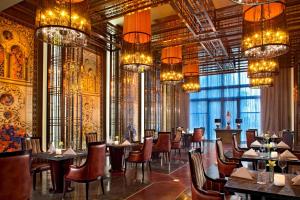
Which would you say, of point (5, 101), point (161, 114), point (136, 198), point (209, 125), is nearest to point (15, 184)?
point (136, 198)

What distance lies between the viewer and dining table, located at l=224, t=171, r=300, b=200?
7.25 feet

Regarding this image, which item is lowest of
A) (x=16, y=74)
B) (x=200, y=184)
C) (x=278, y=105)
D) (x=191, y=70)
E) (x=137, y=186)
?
(x=137, y=186)

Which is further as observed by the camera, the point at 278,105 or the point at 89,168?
the point at 278,105

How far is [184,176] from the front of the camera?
19.3 ft

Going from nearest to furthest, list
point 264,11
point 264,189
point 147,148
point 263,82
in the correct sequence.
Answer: point 264,189 → point 264,11 → point 147,148 → point 263,82

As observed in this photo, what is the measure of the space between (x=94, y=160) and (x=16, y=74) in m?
3.52

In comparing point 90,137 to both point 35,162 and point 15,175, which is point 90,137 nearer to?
point 35,162

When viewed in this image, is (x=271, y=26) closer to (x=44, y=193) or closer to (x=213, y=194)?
(x=213, y=194)

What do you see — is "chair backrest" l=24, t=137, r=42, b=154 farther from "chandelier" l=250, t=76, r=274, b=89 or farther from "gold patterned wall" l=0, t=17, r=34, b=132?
"chandelier" l=250, t=76, r=274, b=89

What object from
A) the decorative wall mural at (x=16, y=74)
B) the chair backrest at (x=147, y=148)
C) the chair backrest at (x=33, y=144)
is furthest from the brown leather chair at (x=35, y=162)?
the chair backrest at (x=147, y=148)

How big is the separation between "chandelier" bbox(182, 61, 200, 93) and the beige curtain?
202 inches

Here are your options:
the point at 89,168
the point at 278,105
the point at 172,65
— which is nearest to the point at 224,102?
the point at 278,105

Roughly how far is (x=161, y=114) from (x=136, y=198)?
26.8 ft

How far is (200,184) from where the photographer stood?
9.43ft
